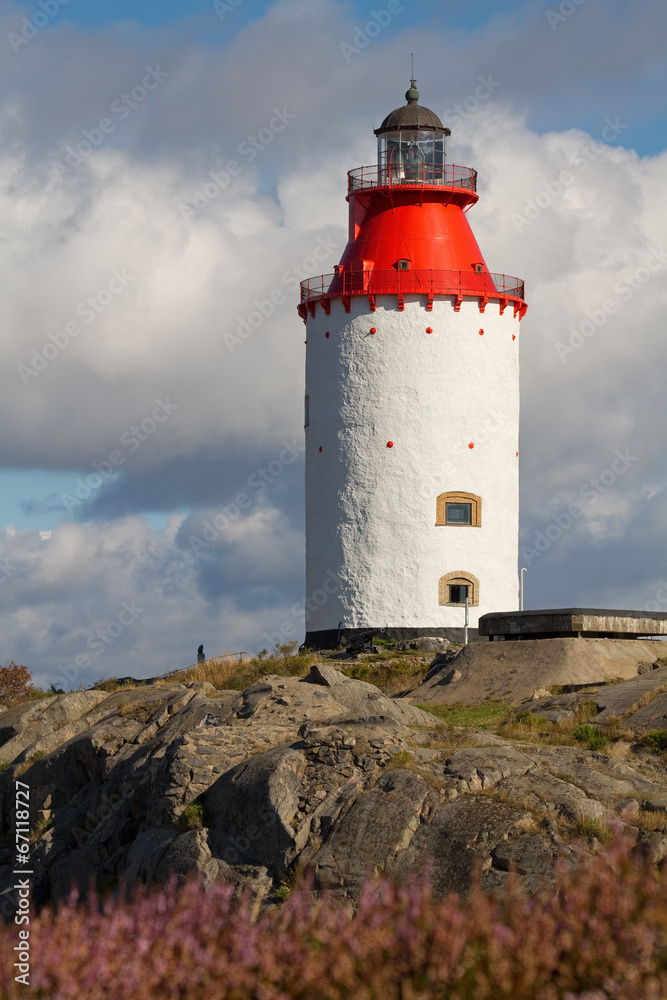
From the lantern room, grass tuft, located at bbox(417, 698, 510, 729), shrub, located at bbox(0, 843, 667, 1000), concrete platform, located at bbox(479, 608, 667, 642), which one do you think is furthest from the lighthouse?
shrub, located at bbox(0, 843, 667, 1000)

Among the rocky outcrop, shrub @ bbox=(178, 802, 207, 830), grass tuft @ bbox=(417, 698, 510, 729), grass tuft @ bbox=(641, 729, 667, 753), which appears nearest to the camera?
the rocky outcrop

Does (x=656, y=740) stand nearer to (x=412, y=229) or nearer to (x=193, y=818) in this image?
(x=193, y=818)

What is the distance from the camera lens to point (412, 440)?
37875 millimetres

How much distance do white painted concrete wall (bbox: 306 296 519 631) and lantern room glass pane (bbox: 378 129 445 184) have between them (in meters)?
5.18

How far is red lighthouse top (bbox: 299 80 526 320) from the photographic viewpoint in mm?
38594

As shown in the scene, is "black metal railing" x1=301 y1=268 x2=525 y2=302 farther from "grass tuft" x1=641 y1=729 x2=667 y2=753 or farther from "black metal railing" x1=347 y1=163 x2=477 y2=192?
"grass tuft" x1=641 y1=729 x2=667 y2=753

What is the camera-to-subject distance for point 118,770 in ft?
64.1

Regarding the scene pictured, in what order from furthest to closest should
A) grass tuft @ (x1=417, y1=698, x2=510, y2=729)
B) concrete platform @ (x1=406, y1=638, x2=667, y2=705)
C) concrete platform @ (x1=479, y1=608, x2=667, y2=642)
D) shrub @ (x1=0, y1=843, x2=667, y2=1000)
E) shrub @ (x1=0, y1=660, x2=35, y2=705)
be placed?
shrub @ (x1=0, y1=660, x2=35, y2=705) < concrete platform @ (x1=479, y1=608, x2=667, y2=642) < concrete platform @ (x1=406, y1=638, x2=667, y2=705) < grass tuft @ (x1=417, y1=698, x2=510, y2=729) < shrub @ (x1=0, y1=843, x2=667, y2=1000)

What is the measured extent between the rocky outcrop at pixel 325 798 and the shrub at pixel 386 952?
408 centimetres

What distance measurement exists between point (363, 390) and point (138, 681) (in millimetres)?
11616

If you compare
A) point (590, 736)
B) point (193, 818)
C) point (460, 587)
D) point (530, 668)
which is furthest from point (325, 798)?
point (460, 587)

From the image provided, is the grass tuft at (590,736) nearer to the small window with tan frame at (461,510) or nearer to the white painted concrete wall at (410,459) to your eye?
the white painted concrete wall at (410,459)

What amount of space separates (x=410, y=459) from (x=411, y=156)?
1104 centimetres

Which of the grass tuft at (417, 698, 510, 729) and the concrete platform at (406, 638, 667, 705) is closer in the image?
the grass tuft at (417, 698, 510, 729)
